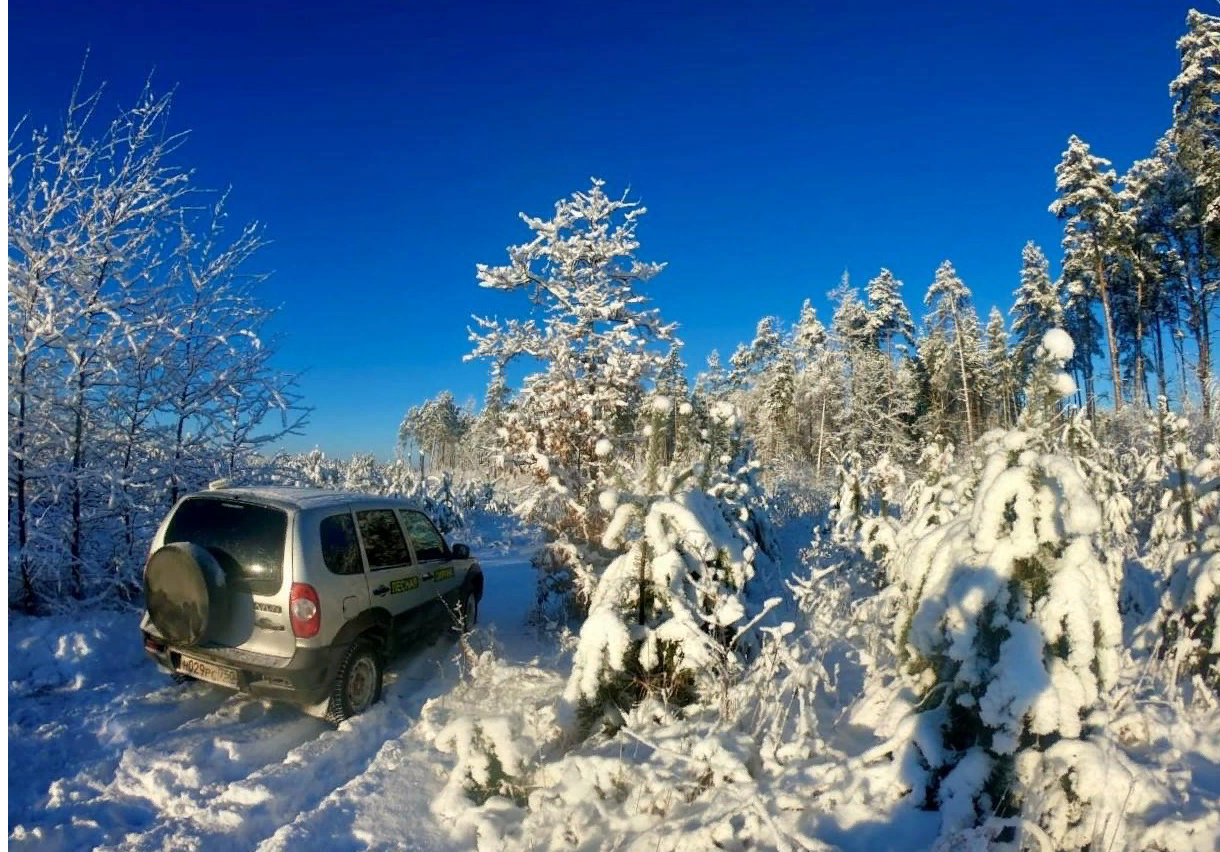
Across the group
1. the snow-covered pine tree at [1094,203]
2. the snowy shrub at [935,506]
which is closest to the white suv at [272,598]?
the snowy shrub at [935,506]

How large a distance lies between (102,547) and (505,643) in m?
5.12

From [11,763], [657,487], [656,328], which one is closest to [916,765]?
[657,487]

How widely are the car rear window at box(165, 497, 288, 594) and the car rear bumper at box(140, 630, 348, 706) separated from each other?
1.79ft

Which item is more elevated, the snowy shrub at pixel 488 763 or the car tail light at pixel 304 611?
the car tail light at pixel 304 611

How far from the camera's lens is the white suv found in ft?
16.4

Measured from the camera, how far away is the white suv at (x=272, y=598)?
16.4 ft

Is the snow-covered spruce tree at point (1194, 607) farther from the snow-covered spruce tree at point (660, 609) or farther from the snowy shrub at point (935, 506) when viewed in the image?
the snow-covered spruce tree at point (660, 609)

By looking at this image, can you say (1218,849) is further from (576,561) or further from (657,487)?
(576,561)

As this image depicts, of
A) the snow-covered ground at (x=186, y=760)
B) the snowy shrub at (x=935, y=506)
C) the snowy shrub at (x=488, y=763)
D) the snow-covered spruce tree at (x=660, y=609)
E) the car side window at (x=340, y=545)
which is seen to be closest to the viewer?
the snow-covered ground at (x=186, y=760)

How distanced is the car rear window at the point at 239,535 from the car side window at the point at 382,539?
83 centimetres

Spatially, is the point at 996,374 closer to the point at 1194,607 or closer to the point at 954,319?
the point at 954,319

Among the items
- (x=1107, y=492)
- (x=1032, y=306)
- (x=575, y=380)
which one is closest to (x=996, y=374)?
(x=1032, y=306)

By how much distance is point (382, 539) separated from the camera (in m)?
6.20

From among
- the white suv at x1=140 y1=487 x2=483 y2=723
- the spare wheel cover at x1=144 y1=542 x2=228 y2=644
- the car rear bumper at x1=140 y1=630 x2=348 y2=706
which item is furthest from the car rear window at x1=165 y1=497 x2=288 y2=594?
the car rear bumper at x1=140 y1=630 x2=348 y2=706
